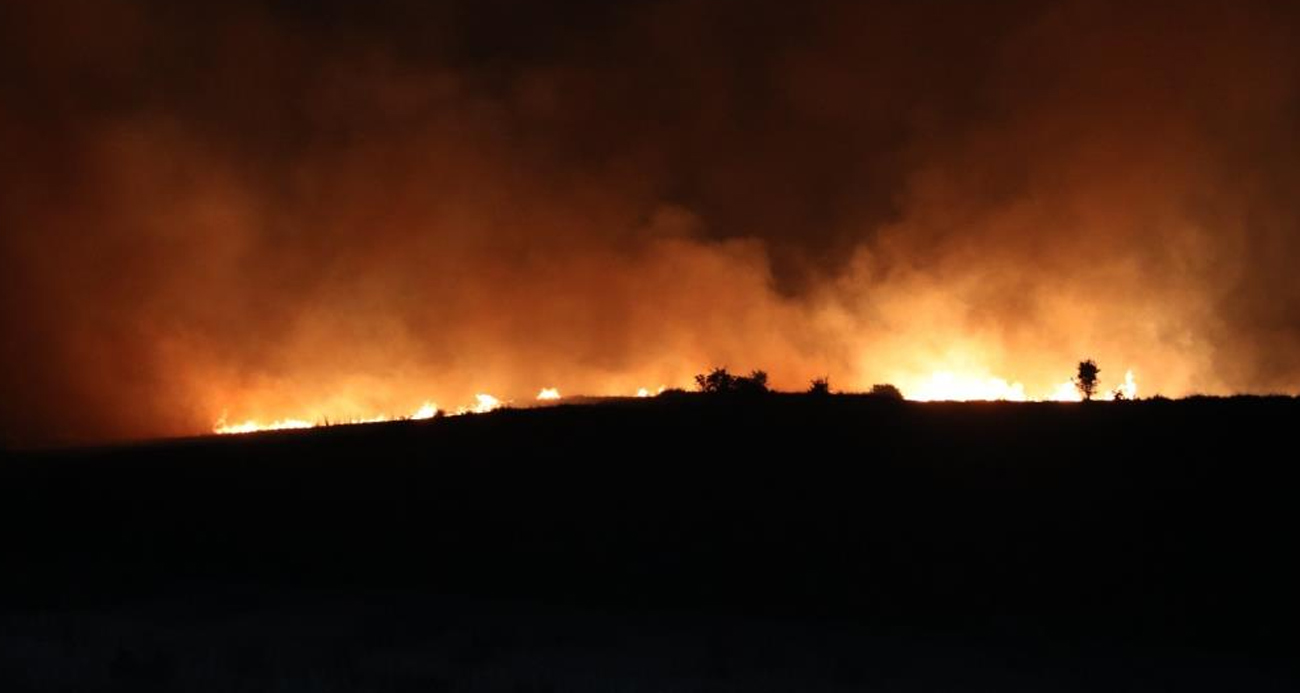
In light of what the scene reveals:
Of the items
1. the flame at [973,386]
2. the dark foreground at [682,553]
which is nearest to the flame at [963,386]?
the flame at [973,386]

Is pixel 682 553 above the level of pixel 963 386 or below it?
below

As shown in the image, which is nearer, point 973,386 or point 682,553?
point 682,553

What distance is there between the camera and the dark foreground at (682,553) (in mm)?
10930

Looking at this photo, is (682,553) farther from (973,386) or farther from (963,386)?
(973,386)

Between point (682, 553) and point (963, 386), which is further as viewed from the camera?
point (963, 386)

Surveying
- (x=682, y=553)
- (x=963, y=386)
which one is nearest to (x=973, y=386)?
(x=963, y=386)

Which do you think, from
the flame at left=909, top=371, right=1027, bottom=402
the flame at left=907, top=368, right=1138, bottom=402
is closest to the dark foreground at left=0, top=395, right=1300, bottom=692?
the flame at left=907, top=368, right=1138, bottom=402

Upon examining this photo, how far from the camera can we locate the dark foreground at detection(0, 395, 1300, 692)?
10930 millimetres

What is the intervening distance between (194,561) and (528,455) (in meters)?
4.98

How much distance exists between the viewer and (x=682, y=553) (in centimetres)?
1562

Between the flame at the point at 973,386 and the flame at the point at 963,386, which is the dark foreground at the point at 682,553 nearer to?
the flame at the point at 973,386

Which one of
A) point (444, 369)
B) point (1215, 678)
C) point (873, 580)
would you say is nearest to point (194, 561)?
point (873, 580)

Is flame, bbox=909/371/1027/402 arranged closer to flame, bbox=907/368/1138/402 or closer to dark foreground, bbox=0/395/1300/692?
flame, bbox=907/368/1138/402

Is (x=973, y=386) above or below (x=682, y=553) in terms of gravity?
above
